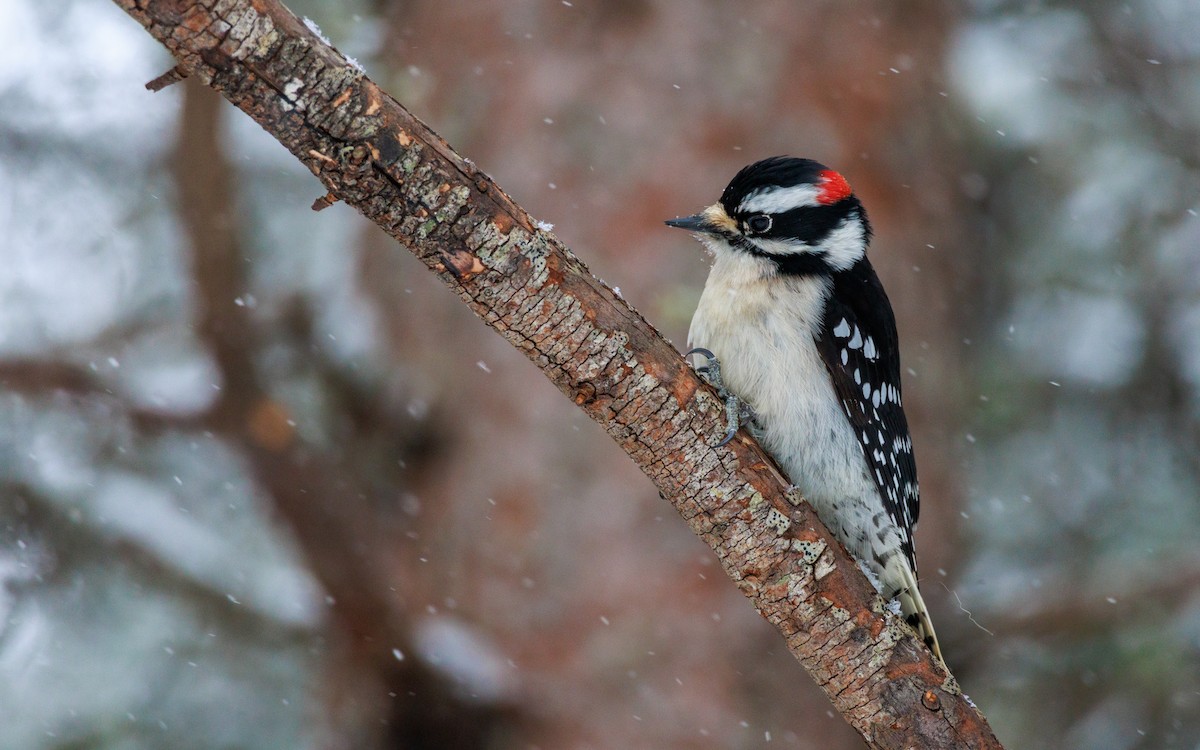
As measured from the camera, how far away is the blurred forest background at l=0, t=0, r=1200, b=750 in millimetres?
4871

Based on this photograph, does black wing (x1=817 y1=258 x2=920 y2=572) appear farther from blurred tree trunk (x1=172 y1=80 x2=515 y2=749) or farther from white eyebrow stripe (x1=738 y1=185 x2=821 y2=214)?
blurred tree trunk (x1=172 y1=80 x2=515 y2=749)

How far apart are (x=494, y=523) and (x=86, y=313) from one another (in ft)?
9.18

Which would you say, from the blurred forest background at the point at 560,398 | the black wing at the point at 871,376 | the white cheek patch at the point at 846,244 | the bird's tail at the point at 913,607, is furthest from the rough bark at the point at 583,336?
the blurred forest background at the point at 560,398

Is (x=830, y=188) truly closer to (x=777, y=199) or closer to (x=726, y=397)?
(x=777, y=199)

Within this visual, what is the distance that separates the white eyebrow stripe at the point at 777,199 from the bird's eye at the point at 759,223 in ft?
0.05

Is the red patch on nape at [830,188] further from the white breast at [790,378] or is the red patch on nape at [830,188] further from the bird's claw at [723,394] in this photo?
the bird's claw at [723,394]

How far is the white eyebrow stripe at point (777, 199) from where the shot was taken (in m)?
3.33

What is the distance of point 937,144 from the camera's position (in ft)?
17.9

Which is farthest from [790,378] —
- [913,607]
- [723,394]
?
[913,607]

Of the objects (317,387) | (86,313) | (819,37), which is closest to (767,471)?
(819,37)

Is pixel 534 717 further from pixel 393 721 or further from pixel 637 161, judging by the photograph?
pixel 637 161

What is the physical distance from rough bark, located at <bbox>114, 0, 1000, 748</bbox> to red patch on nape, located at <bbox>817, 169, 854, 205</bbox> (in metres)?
1.08

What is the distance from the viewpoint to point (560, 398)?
16.4ft

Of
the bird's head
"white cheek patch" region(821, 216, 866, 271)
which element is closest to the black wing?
"white cheek patch" region(821, 216, 866, 271)
